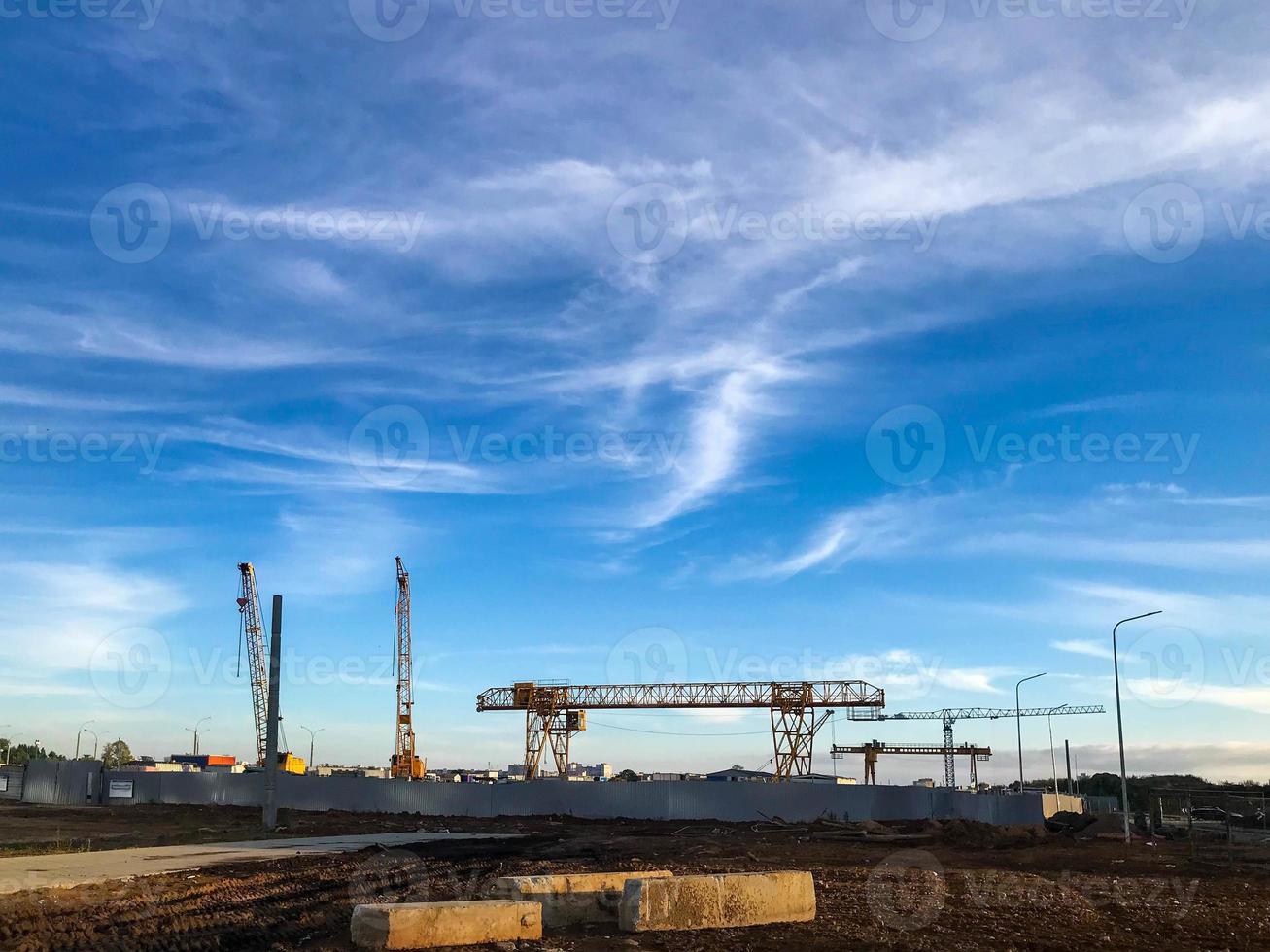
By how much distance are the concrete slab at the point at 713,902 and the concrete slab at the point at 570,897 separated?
98cm

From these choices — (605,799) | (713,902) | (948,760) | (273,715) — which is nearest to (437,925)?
(713,902)

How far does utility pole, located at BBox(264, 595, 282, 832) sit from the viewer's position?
128 ft

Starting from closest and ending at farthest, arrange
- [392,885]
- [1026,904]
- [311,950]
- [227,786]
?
[311,950] → [1026,904] → [392,885] → [227,786]

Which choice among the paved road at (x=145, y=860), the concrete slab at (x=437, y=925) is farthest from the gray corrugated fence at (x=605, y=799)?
the concrete slab at (x=437, y=925)

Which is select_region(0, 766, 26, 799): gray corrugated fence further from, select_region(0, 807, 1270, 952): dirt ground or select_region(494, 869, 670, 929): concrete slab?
select_region(494, 869, 670, 929): concrete slab

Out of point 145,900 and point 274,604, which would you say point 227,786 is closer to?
point 274,604

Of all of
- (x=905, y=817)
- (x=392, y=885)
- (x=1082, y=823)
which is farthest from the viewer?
(x=905, y=817)

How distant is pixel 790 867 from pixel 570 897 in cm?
978

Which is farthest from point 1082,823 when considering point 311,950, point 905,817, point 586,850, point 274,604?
point 311,950

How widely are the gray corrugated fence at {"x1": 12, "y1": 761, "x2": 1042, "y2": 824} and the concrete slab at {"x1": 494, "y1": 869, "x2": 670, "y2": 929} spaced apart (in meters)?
35.4

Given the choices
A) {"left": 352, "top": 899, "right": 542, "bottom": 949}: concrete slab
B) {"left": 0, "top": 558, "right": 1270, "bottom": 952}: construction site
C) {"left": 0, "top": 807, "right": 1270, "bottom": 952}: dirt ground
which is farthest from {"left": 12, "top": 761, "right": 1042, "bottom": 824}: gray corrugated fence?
{"left": 352, "top": 899, "right": 542, "bottom": 949}: concrete slab

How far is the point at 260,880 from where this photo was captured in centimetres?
2078

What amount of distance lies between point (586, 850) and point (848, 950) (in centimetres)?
1823

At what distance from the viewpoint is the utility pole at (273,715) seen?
3906cm
